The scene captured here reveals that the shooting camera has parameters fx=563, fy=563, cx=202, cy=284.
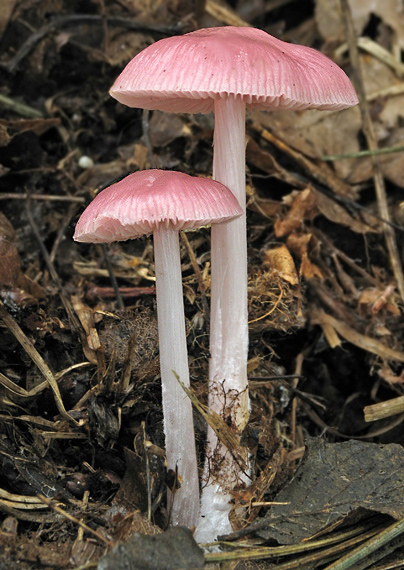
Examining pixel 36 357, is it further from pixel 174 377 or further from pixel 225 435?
pixel 225 435

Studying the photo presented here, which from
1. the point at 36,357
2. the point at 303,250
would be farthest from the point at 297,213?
the point at 36,357

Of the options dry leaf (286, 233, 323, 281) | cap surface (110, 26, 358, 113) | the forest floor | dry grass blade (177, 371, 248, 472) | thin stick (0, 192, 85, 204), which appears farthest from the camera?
thin stick (0, 192, 85, 204)

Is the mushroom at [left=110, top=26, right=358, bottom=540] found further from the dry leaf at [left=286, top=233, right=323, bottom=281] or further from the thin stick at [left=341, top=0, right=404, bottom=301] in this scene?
the thin stick at [left=341, top=0, right=404, bottom=301]

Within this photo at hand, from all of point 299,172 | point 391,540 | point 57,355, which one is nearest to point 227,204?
point 57,355

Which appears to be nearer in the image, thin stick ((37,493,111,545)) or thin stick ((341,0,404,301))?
thin stick ((37,493,111,545))

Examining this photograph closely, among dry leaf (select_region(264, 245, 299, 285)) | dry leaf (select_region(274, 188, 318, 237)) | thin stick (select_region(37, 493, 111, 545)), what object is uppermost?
dry leaf (select_region(274, 188, 318, 237))

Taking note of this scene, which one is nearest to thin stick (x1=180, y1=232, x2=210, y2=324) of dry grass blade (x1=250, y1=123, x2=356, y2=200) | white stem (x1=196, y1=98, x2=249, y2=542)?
white stem (x1=196, y1=98, x2=249, y2=542)

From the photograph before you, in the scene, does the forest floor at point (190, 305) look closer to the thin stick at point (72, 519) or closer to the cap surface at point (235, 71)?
the thin stick at point (72, 519)
